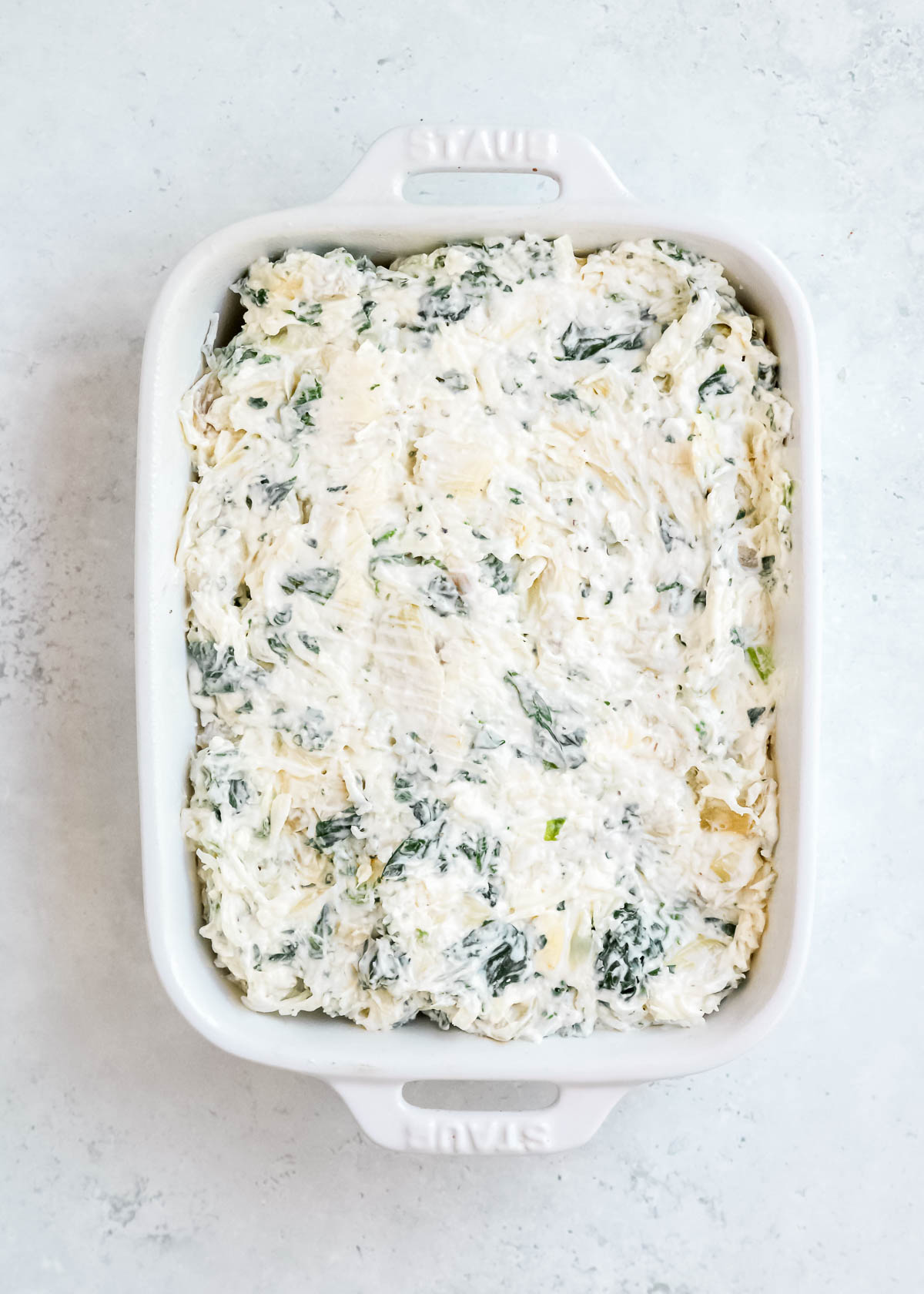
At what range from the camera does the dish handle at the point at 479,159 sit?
1300 millimetres

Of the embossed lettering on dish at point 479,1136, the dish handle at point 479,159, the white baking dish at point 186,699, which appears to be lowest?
the embossed lettering on dish at point 479,1136

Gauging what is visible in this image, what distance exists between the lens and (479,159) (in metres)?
1.30

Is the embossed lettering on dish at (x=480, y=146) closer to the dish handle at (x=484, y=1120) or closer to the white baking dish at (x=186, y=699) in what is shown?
the white baking dish at (x=186, y=699)

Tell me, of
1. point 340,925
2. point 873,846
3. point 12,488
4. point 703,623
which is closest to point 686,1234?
point 873,846

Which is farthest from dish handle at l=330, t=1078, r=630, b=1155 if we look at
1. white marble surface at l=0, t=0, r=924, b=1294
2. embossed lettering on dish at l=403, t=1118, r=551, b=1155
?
white marble surface at l=0, t=0, r=924, b=1294

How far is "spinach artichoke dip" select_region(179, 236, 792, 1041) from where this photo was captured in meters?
1.35

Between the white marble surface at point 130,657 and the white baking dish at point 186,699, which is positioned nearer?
the white baking dish at point 186,699

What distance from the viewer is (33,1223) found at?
1580 millimetres

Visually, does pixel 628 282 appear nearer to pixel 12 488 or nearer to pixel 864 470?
pixel 864 470

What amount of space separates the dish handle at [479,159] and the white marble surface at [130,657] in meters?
0.27

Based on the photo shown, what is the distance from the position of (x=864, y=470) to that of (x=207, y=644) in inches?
37.3

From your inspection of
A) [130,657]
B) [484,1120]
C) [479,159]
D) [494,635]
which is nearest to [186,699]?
[130,657]

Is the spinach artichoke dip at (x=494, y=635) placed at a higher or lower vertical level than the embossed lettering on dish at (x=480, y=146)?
lower

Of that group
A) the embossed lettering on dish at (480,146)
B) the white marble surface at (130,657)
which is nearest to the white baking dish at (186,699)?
the embossed lettering on dish at (480,146)
